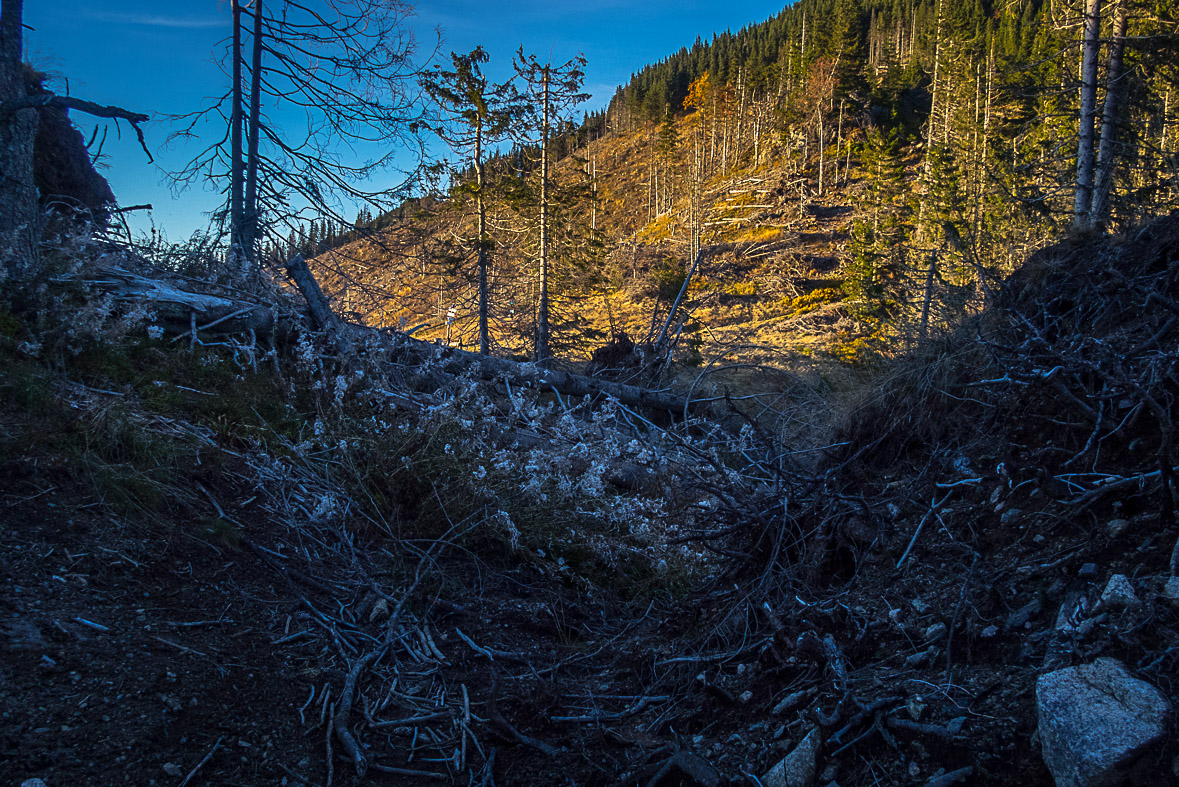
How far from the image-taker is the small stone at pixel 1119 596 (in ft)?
5.29

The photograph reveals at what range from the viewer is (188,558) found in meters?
3.03

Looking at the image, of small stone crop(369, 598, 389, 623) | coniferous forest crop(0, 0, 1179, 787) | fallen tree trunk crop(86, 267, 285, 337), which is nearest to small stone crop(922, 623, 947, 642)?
coniferous forest crop(0, 0, 1179, 787)

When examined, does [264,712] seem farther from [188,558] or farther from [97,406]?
[97,406]

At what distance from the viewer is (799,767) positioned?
1.70 m

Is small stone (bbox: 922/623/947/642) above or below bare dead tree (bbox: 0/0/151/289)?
below

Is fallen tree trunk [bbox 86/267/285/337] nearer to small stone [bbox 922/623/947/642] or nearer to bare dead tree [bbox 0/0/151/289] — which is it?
bare dead tree [bbox 0/0/151/289]

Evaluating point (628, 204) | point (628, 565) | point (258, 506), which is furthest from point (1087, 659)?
point (628, 204)

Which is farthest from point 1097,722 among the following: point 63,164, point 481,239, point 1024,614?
point 481,239

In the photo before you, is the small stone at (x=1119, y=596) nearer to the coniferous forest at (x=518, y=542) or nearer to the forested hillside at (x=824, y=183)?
the coniferous forest at (x=518, y=542)

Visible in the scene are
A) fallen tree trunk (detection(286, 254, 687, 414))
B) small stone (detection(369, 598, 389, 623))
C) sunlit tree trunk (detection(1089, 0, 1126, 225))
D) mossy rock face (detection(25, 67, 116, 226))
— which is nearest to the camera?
small stone (detection(369, 598, 389, 623))

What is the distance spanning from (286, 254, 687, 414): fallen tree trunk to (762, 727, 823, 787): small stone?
5.24 metres

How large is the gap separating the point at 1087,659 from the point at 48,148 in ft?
46.7

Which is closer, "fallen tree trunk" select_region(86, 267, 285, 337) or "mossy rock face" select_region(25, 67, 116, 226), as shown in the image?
"fallen tree trunk" select_region(86, 267, 285, 337)

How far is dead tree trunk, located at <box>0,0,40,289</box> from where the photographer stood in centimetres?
500
